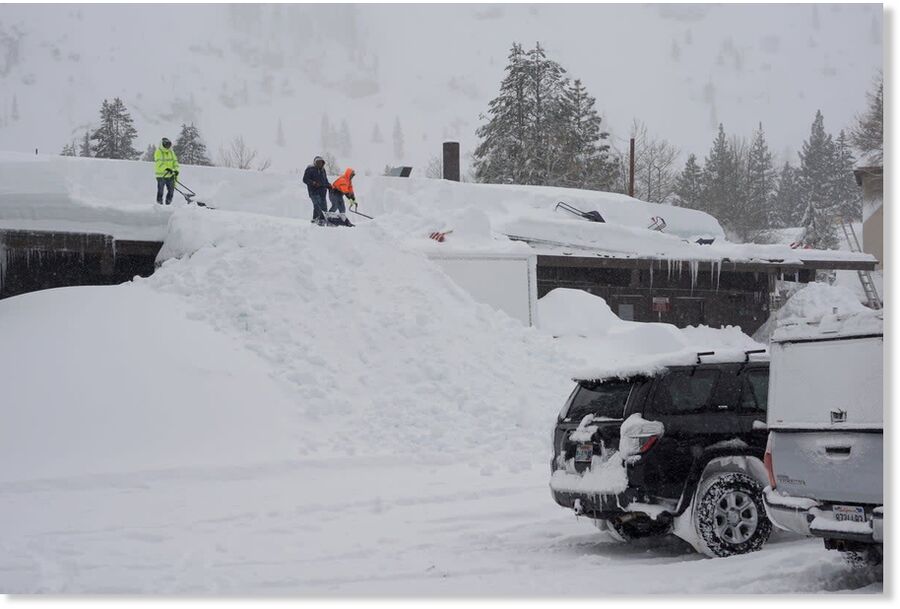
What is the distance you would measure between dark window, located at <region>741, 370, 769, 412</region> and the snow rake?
16306 mm

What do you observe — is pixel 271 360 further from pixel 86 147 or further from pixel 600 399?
pixel 86 147

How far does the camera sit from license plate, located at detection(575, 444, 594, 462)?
26.9ft

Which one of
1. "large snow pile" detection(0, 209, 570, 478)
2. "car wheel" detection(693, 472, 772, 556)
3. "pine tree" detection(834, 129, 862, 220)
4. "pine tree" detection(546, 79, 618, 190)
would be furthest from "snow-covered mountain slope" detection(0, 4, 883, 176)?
"pine tree" detection(546, 79, 618, 190)

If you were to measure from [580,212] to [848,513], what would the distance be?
18795mm

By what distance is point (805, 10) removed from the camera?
10539mm

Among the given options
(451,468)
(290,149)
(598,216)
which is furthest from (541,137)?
(451,468)

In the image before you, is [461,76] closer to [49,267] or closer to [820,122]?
[820,122]

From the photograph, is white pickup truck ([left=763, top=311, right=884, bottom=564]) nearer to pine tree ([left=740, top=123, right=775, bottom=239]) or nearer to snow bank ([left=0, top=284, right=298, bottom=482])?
snow bank ([left=0, top=284, right=298, bottom=482])

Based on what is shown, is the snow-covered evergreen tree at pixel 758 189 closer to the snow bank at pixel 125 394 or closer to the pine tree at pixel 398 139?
the pine tree at pixel 398 139

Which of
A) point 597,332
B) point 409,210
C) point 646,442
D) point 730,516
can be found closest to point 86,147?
point 409,210

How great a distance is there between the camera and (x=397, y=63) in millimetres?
11547

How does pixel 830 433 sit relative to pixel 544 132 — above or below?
below

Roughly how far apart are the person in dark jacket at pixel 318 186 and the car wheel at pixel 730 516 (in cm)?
1159

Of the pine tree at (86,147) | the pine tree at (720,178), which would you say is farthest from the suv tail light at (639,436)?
the pine tree at (86,147)
